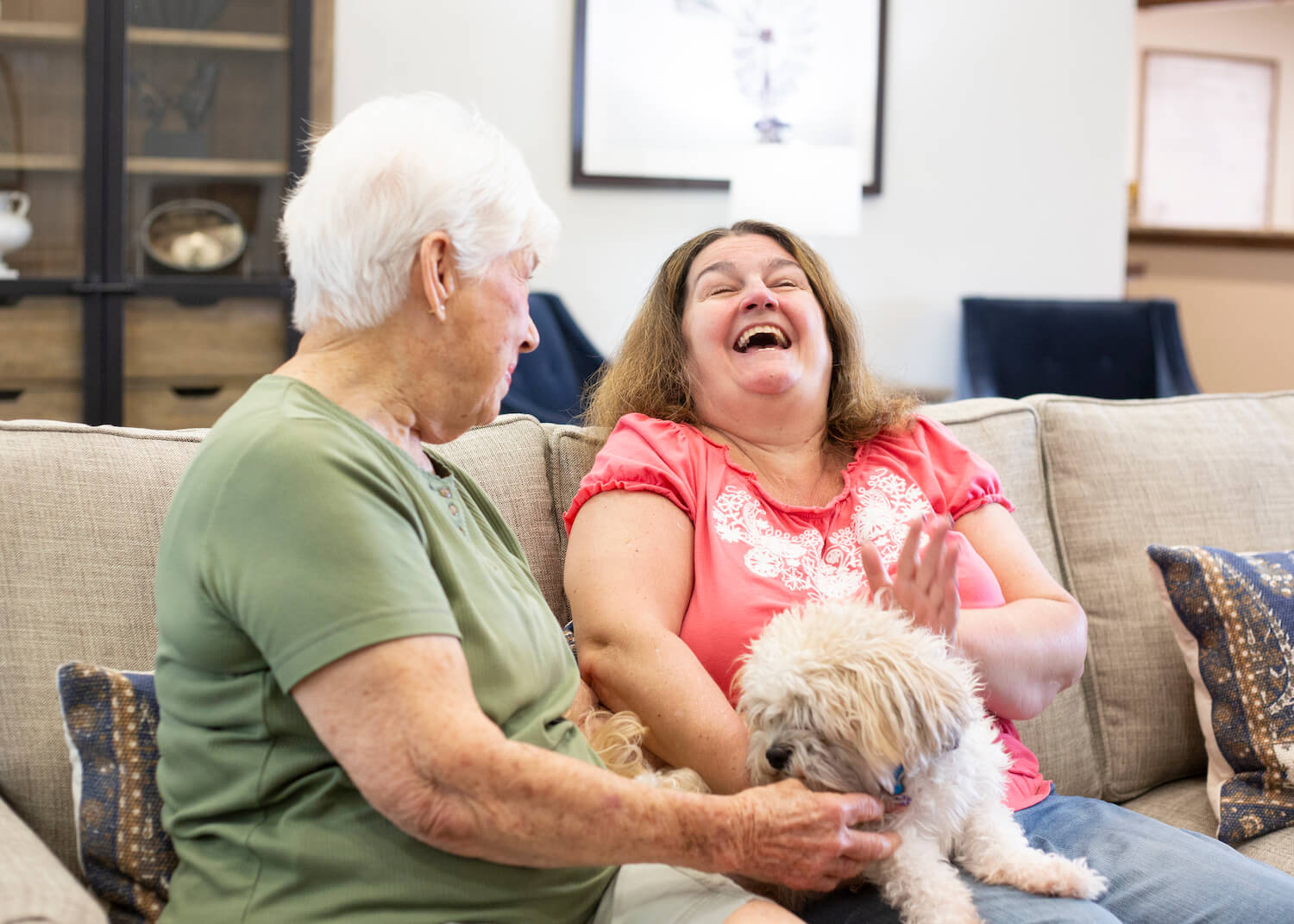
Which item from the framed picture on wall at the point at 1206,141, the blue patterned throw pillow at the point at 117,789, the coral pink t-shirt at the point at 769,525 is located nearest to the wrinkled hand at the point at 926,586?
the coral pink t-shirt at the point at 769,525

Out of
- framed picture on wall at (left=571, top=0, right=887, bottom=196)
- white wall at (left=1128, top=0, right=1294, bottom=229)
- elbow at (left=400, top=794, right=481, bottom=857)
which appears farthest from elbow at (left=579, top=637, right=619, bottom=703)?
white wall at (left=1128, top=0, right=1294, bottom=229)

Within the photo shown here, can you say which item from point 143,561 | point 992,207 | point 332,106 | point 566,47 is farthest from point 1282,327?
point 143,561

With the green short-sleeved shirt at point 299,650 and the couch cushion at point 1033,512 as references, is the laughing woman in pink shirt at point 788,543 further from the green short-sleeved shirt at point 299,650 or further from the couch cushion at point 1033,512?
the green short-sleeved shirt at point 299,650

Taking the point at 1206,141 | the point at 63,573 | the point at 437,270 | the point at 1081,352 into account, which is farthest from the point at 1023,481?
the point at 1206,141

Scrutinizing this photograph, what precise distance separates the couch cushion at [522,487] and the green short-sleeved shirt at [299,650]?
0.53m

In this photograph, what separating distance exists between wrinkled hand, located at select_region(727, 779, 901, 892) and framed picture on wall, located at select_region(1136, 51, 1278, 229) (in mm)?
6569

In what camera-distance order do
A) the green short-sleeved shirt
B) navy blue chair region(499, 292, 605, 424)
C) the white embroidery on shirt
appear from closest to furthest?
the green short-sleeved shirt
the white embroidery on shirt
navy blue chair region(499, 292, 605, 424)

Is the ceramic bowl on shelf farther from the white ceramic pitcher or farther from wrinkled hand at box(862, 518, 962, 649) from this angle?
wrinkled hand at box(862, 518, 962, 649)

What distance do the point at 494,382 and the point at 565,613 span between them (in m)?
0.58

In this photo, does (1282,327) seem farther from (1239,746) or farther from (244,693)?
(244,693)

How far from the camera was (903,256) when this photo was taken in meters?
4.71

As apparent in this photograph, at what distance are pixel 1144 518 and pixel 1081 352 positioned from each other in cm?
265

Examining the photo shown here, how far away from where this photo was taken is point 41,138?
3607 mm

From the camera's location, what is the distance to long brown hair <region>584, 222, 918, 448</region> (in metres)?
1.78
